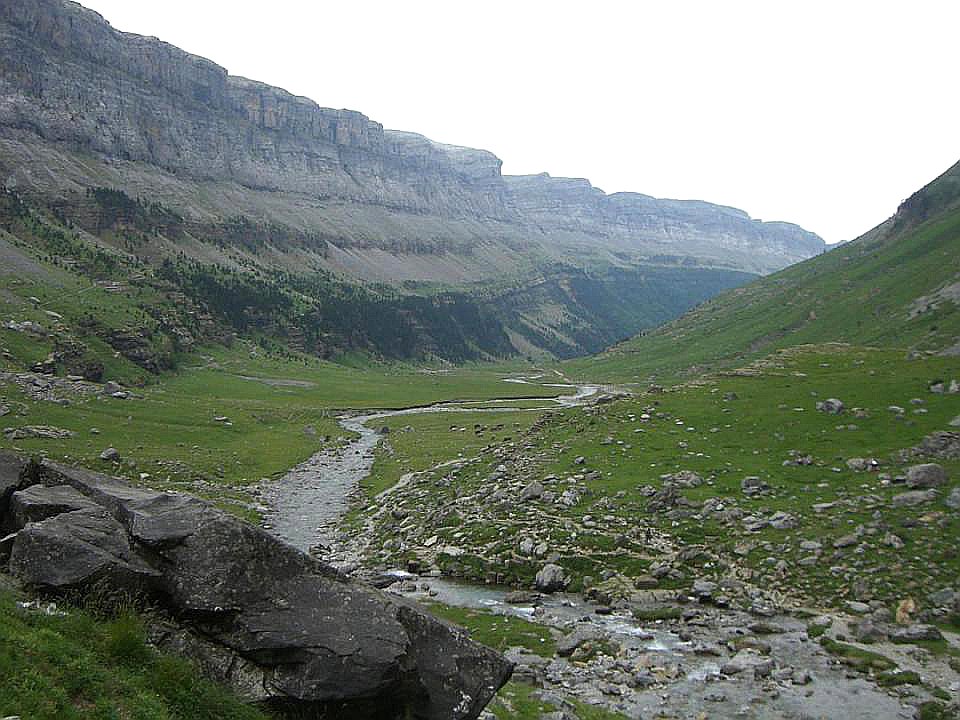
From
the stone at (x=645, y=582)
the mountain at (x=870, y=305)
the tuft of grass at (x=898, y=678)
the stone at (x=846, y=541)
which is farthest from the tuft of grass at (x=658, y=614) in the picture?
the mountain at (x=870, y=305)

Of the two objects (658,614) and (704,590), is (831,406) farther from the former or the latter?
(658,614)

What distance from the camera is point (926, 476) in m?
32.3

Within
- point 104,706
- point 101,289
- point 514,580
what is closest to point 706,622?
point 514,580

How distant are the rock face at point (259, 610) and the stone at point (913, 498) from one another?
24368 millimetres

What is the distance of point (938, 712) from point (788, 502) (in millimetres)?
14965

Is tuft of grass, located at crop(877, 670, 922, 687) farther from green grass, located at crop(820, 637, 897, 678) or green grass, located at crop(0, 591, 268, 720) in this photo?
green grass, located at crop(0, 591, 268, 720)

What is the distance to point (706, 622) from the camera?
25.9 meters

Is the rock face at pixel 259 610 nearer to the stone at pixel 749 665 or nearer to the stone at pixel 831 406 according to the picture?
the stone at pixel 749 665

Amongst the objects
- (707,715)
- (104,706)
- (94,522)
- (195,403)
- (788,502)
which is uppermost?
(94,522)

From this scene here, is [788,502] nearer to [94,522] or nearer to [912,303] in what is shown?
[94,522]

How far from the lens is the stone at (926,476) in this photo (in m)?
32.0

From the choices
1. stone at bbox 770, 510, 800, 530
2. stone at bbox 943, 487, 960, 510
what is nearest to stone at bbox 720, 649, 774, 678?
stone at bbox 770, 510, 800, 530

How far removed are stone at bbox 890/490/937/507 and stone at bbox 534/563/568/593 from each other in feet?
52.6

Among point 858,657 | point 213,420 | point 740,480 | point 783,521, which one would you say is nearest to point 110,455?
point 213,420
